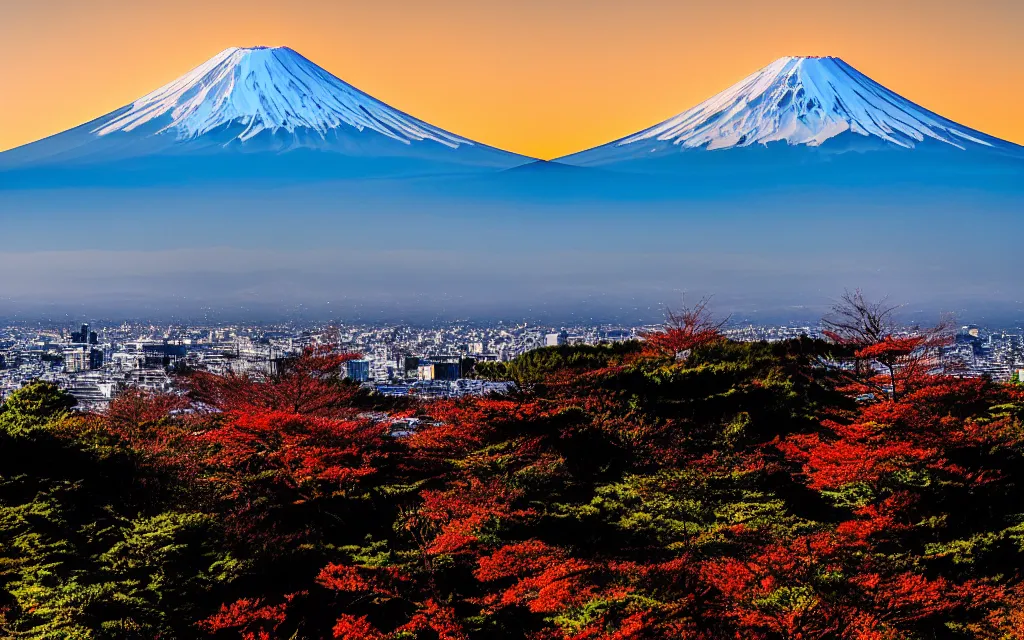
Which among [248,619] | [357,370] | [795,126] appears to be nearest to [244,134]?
[795,126]

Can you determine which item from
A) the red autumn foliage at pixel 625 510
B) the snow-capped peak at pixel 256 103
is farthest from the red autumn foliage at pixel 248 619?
the snow-capped peak at pixel 256 103

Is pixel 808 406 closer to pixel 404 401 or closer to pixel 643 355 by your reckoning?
pixel 643 355

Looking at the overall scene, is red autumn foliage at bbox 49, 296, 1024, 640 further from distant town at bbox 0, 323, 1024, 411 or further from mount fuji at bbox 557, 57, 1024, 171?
mount fuji at bbox 557, 57, 1024, 171

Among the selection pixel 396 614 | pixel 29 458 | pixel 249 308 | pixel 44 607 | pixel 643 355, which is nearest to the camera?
pixel 44 607

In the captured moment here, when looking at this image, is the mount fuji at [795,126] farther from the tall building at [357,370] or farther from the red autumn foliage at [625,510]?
the red autumn foliage at [625,510]

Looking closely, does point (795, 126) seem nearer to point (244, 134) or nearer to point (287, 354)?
point (244, 134)

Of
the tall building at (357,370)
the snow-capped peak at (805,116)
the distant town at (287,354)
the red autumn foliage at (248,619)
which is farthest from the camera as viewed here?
the snow-capped peak at (805,116)

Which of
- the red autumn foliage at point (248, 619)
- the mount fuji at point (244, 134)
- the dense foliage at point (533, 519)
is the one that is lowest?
the red autumn foliage at point (248, 619)

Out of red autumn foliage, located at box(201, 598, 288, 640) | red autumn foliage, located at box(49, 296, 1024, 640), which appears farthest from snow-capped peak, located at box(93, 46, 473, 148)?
red autumn foliage, located at box(201, 598, 288, 640)

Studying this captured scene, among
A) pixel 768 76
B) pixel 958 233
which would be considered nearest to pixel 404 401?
pixel 768 76
